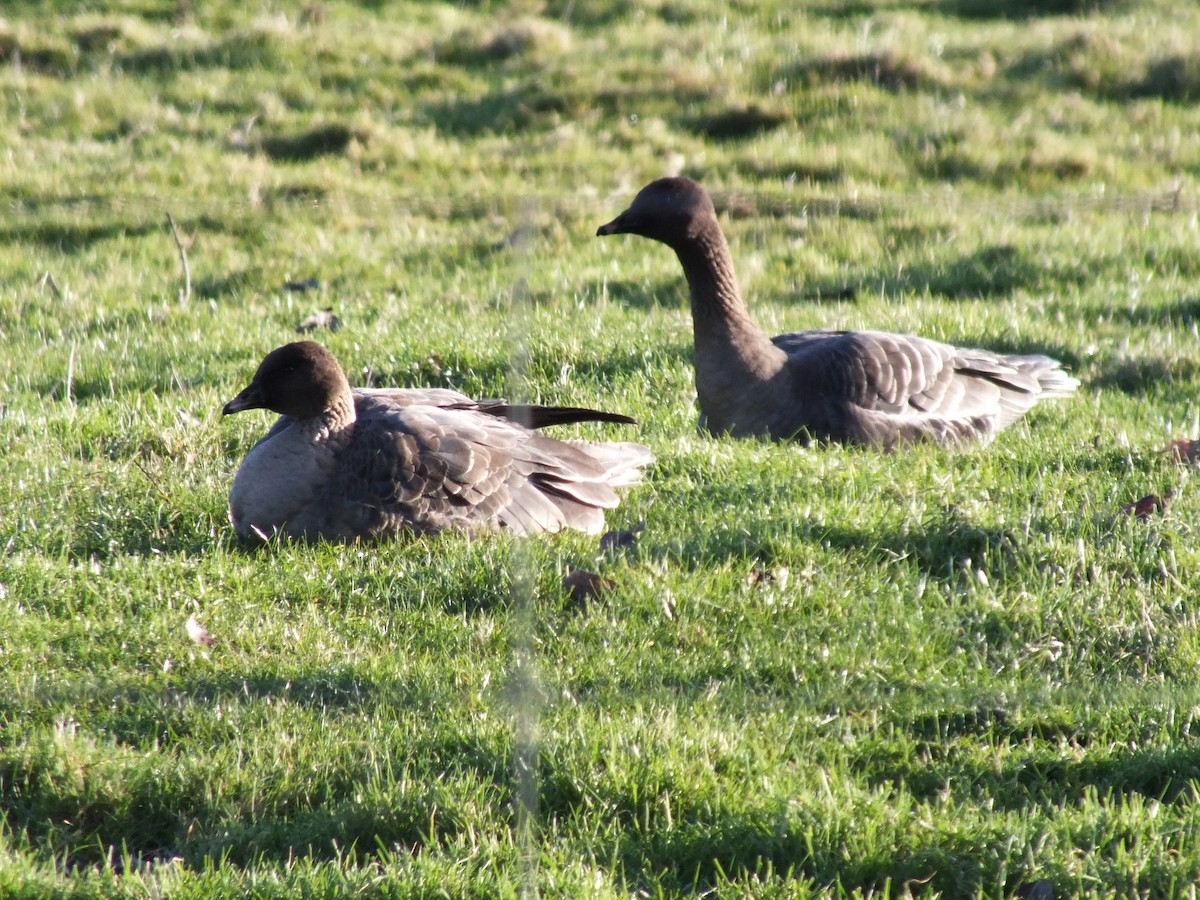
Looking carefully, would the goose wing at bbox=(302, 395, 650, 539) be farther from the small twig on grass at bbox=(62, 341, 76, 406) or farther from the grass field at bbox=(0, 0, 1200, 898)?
the small twig on grass at bbox=(62, 341, 76, 406)

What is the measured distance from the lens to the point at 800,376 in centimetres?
686

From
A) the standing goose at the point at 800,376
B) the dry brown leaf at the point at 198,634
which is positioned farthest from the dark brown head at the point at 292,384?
the standing goose at the point at 800,376

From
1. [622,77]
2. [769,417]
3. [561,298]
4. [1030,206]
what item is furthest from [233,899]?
[622,77]

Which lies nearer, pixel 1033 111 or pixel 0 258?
pixel 0 258

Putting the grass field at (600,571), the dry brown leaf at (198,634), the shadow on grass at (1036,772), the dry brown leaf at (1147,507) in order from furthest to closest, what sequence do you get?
the dry brown leaf at (1147,507) → the dry brown leaf at (198,634) → the shadow on grass at (1036,772) → the grass field at (600,571)

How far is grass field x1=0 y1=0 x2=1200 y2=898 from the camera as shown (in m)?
3.65

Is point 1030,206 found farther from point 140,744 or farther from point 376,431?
point 140,744

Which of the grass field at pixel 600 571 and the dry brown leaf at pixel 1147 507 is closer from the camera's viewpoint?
the grass field at pixel 600 571

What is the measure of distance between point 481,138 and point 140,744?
10113 mm

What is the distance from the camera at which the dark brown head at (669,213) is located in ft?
22.5

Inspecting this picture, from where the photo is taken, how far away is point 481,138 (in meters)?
13.2

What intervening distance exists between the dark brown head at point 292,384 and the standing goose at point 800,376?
6.13ft

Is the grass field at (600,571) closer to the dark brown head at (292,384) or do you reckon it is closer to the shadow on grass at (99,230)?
the shadow on grass at (99,230)

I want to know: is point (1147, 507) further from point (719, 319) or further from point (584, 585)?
point (584, 585)
